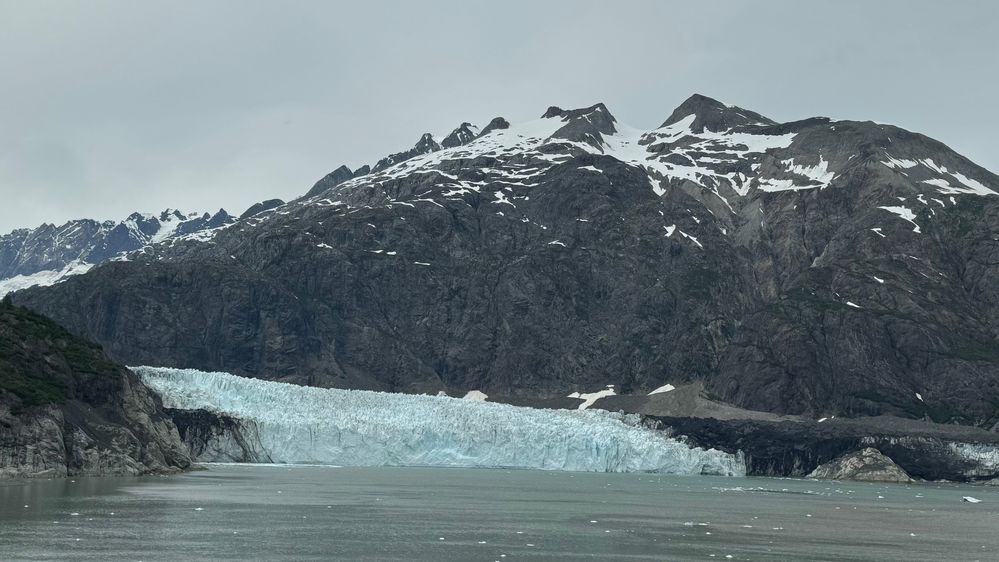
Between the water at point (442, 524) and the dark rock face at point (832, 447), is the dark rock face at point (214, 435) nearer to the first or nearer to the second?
the water at point (442, 524)

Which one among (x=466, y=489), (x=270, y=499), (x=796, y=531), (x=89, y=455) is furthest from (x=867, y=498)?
(x=89, y=455)

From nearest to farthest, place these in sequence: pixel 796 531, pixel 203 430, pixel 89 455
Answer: pixel 796 531 < pixel 89 455 < pixel 203 430

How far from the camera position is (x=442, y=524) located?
66438 mm

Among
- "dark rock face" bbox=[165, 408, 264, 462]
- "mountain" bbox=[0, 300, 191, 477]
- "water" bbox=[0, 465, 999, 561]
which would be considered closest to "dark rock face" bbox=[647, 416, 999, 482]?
"dark rock face" bbox=[165, 408, 264, 462]

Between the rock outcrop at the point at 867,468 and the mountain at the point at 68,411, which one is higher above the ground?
the mountain at the point at 68,411

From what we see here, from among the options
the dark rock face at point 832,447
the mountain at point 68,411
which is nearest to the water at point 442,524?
the mountain at point 68,411

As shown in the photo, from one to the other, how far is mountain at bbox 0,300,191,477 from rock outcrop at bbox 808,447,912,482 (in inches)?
4301

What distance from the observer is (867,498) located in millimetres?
117688

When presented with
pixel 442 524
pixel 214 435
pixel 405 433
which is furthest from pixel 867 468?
pixel 442 524

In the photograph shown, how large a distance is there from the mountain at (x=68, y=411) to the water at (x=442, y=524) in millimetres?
3024

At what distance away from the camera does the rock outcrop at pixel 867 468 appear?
181 m

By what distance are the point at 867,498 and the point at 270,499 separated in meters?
64.7

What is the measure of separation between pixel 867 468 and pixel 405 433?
73.1m

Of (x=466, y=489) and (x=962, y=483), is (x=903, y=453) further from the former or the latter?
(x=466, y=489)
